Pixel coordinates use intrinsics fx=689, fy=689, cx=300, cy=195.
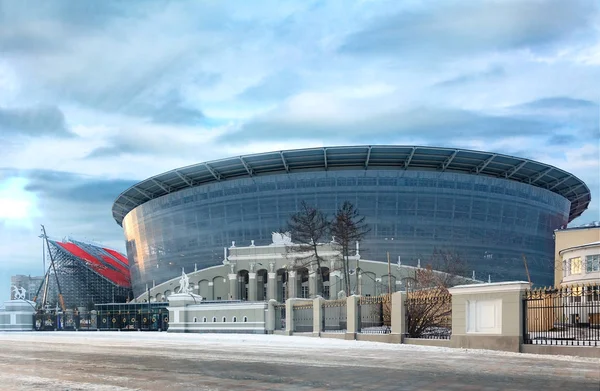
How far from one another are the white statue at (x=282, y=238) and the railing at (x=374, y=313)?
6200cm

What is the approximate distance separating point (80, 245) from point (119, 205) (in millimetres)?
29277

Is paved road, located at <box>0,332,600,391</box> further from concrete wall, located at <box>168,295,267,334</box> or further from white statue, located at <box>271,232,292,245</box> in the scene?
white statue, located at <box>271,232,292,245</box>

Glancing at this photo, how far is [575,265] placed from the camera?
48.6m

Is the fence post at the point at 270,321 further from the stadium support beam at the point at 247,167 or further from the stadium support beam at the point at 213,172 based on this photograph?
the stadium support beam at the point at 213,172

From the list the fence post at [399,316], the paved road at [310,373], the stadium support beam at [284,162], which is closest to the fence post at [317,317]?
the fence post at [399,316]

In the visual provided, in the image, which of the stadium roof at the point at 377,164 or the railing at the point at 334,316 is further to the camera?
the stadium roof at the point at 377,164

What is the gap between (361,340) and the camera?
34562mm

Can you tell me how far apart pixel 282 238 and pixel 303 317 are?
184 feet

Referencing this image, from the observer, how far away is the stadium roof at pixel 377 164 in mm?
98438

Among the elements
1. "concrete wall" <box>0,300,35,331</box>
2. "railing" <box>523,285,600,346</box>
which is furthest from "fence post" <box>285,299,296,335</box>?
"concrete wall" <box>0,300,35,331</box>

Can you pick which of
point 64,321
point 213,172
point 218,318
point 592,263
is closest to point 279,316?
point 218,318

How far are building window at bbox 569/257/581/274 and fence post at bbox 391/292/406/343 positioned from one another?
2189cm

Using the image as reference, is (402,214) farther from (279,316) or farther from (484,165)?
(279,316)

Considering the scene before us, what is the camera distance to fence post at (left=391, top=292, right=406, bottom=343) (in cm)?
3095
